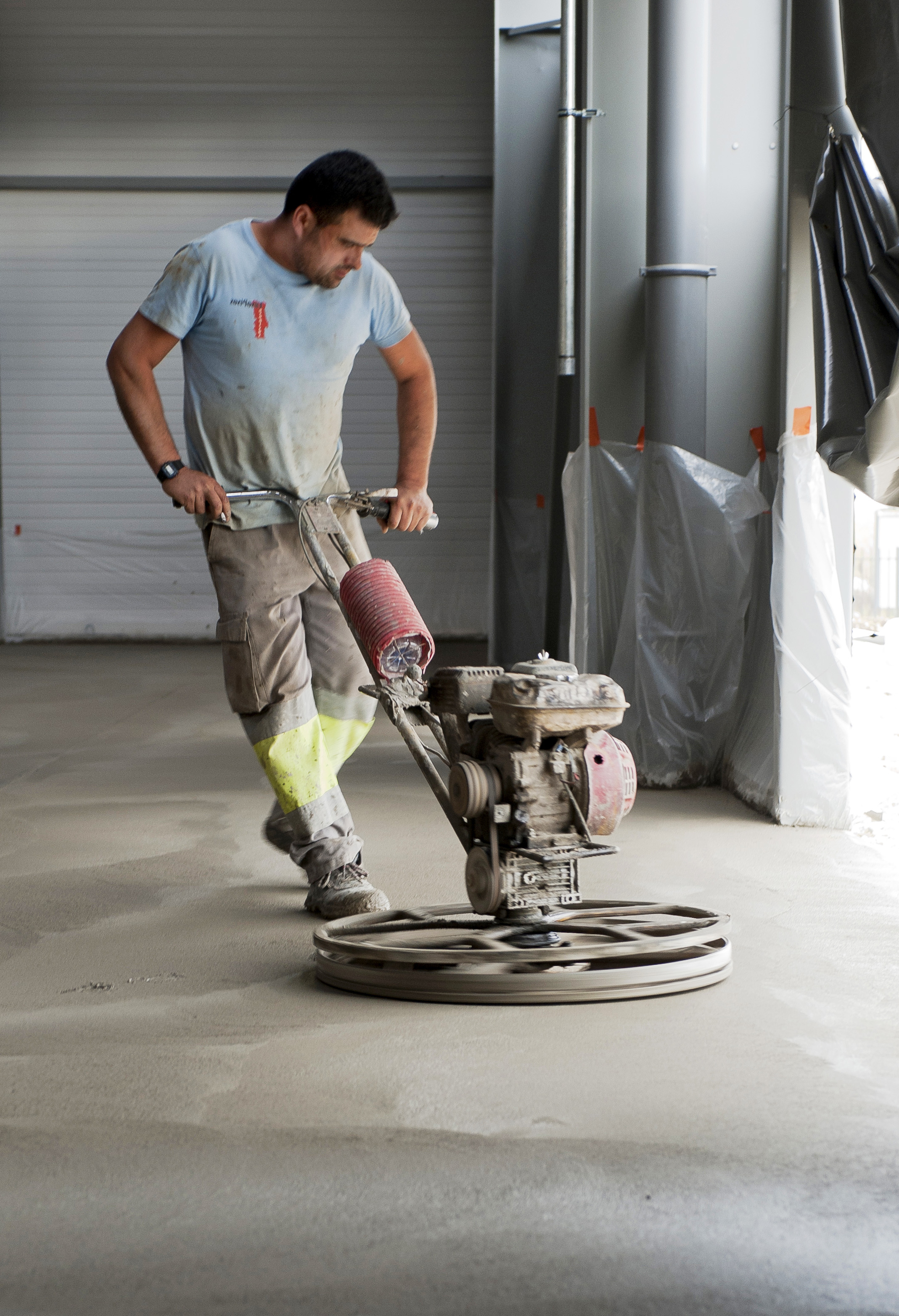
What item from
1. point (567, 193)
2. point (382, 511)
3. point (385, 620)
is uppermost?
point (567, 193)

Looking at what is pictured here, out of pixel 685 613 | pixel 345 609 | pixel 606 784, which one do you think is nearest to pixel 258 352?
pixel 345 609

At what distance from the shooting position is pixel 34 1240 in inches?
Result: 63.8

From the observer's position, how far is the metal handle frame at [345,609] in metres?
2.70

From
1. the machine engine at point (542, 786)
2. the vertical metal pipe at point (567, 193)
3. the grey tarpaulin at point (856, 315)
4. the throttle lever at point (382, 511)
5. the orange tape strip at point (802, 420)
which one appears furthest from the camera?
the vertical metal pipe at point (567, 193)

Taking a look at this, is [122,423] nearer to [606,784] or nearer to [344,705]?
[344,705]

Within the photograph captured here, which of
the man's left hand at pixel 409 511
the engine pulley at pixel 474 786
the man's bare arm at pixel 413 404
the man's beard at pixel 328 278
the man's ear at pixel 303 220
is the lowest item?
the engine pulley at pixel 474 786

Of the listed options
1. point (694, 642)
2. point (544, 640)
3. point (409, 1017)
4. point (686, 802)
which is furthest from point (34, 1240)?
point (544, 640)

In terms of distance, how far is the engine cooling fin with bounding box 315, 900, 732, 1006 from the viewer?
2426mm

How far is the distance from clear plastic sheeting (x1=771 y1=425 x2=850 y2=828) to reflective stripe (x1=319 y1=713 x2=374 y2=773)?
1.53m

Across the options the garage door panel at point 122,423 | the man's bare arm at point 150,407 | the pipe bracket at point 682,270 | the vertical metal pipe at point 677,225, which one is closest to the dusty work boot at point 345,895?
the man's bare arm at point 150,407

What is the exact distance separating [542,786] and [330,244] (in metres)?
1.44

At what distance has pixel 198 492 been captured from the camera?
304 cm

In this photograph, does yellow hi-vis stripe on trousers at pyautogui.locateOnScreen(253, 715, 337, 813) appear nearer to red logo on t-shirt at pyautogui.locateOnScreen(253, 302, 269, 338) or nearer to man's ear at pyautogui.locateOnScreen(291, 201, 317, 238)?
red logo on t-shirt at pyautogui.locateOnScreen(253, 302, 269, 338)

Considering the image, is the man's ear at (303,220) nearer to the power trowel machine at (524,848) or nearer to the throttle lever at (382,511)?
the throttle lever at (382,511)
